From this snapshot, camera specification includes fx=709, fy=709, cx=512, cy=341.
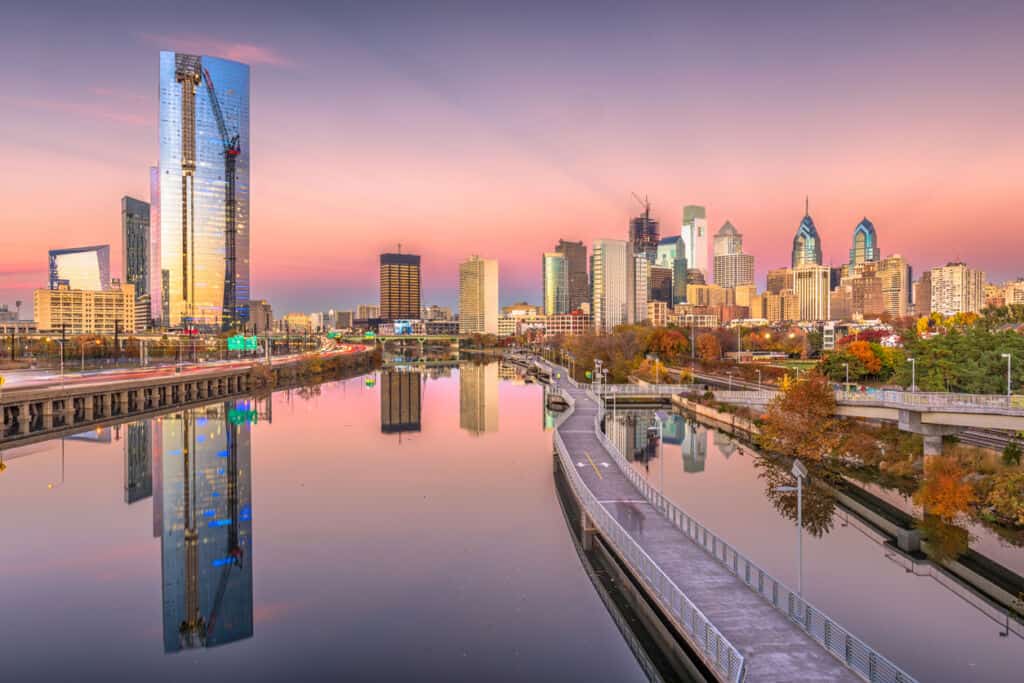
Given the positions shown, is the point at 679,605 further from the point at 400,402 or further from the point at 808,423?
the point at 400,402

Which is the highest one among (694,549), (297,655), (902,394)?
(902,394)

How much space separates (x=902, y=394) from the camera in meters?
46.6

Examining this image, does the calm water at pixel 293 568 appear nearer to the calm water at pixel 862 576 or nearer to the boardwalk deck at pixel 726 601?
the boardwalk deck at pixel 726 601

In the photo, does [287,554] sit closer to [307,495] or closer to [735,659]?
[307,495]

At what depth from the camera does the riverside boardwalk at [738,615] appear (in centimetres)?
1644

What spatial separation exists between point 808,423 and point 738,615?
3545 centimetres

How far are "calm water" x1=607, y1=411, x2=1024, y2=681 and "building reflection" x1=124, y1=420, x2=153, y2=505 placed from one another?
30414mm

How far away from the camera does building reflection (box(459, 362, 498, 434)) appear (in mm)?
69375

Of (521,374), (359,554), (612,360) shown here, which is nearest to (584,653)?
(359,554)

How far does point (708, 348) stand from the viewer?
12738 cm

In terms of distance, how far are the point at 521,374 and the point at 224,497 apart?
102 metres

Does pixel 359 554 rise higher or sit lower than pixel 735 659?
lower

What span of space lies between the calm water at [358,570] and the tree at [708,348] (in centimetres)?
7520

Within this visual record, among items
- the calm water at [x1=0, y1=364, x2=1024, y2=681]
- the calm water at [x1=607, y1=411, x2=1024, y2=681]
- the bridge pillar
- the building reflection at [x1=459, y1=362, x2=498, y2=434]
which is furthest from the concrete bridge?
the bridge pillar
